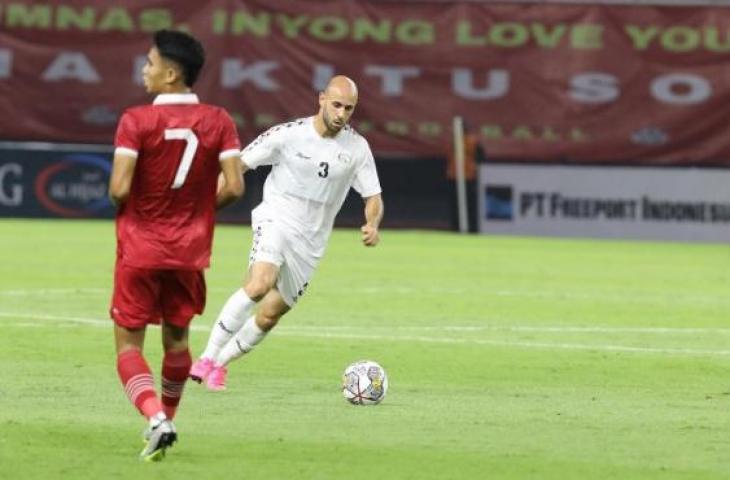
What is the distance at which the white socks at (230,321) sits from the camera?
513 inches

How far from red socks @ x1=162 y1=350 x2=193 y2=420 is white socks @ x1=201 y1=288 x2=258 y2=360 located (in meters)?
2.96

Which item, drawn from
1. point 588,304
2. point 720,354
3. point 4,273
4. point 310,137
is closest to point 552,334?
point 720,354

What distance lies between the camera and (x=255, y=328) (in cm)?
1329

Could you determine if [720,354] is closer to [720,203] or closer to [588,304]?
[588,304]

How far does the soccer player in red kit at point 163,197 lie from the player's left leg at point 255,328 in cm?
327

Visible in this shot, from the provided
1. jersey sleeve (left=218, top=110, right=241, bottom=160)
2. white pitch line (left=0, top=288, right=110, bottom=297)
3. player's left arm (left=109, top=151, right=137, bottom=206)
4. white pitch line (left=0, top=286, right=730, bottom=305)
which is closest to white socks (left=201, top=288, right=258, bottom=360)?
jersey sleeve (left=218, top=110, right=241, bottom=160)

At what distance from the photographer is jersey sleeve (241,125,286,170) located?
13609 mm

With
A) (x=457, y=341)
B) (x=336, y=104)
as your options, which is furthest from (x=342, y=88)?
(x=457, y=341)

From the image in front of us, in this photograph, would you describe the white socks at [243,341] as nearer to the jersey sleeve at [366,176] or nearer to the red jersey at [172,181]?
the jersey sleeve at [366,176]

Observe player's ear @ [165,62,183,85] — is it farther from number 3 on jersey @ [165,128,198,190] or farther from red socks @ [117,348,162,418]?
red socks @ [117,348,162,418]

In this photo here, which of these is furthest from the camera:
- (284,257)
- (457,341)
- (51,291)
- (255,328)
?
(51,291)

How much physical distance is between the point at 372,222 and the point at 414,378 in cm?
115

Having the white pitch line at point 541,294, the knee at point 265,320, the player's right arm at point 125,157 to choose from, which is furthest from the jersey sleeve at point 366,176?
the white pitch line at point 541,294

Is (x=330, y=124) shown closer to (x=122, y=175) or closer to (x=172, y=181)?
(x=172, y=181)
